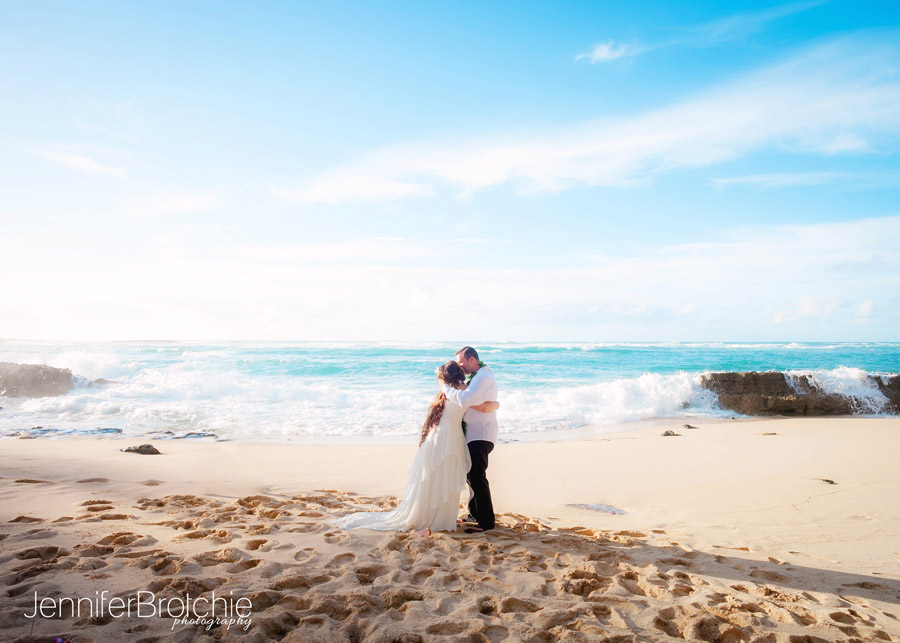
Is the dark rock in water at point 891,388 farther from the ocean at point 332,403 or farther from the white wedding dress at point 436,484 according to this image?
the white wedding dress at point 436,484

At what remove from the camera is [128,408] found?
1498cm

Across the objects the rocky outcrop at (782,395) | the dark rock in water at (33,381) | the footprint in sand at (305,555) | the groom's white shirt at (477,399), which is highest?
the groom's white shirt at (477,399)

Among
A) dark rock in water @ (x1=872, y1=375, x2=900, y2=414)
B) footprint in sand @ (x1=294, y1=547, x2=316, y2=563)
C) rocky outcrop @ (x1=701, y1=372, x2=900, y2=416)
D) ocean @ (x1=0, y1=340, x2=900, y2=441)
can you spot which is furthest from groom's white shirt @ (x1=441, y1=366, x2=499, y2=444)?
dark rock in water @ (x1=872, y1=375, x2=900, y2=414)

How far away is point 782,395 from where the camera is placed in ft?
55.4

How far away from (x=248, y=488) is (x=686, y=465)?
7200 mm

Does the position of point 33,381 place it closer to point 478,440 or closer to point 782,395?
point 478,440

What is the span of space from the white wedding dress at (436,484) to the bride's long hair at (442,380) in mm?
48

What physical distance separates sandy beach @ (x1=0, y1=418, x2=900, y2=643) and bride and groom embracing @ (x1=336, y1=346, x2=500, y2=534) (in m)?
0.29

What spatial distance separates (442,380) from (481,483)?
119 cm

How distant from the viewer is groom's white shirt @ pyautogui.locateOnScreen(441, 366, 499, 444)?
5109 millimetres

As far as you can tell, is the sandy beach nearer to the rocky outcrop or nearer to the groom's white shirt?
the groom's white shirt

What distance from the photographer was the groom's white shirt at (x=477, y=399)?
5.11 meters

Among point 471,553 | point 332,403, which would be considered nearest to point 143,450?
point 471,553

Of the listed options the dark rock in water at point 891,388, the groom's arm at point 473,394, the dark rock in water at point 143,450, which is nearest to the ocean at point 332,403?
the dark rock in water at point 891,388
